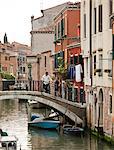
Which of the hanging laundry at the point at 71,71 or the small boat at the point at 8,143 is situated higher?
the hanging laundry at the point at 71,71

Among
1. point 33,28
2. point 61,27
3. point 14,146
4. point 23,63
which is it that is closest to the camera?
point 14,146

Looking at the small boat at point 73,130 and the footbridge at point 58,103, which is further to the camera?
the footbridge at point 58,103

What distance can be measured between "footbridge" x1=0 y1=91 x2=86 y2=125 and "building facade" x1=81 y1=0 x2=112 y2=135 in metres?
0.40

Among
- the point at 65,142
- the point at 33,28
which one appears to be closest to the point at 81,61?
the point at 65,142

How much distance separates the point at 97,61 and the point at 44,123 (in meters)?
3.45

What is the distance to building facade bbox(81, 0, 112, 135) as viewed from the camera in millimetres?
14844

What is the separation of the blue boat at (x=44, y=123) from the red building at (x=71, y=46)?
2.95ft

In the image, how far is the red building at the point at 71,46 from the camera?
18578 mm

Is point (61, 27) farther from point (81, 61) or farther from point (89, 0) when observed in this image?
point (89, 0)

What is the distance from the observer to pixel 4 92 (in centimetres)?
1902

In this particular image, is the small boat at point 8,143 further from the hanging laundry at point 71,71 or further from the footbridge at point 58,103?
the hanging laundry at point 71,71

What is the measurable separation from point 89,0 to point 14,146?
6571 millimetres

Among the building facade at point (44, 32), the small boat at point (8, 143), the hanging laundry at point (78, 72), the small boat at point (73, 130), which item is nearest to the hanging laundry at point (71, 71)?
the hanging laundry at point (78, 72)

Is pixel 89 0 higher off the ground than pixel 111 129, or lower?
higher
